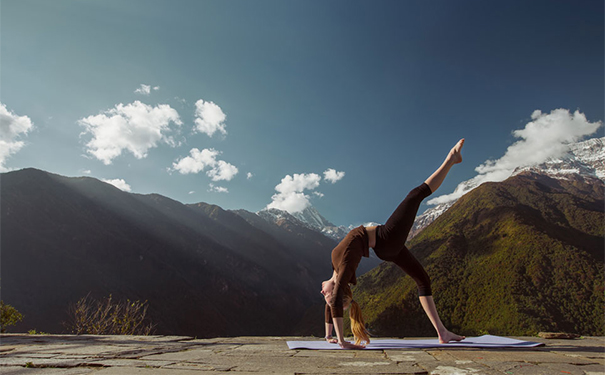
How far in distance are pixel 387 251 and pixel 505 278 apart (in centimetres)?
6718

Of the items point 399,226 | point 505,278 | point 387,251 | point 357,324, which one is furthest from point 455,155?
point 505,278

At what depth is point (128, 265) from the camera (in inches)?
3169

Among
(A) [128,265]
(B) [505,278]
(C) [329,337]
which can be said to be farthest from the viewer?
(A) [128,265]

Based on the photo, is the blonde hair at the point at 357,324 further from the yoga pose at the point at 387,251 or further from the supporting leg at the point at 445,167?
the supporting leg at the point at 445,167

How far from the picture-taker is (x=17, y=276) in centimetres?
6044

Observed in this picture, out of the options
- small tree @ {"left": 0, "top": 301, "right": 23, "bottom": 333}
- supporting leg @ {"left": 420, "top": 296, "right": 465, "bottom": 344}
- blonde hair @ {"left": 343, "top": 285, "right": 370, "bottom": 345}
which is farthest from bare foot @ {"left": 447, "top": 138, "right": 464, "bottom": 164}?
small tree @ {"left": 0, "top": 301, "right": 23, "bottom": 333}

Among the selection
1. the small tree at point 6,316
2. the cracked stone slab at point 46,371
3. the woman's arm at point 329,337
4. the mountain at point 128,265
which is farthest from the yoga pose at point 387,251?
the mountain at point 128,265

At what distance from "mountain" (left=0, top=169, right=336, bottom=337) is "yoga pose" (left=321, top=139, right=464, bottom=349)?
6594 cm

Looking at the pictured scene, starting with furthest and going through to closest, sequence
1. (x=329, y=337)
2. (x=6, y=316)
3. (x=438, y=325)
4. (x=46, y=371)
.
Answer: (x=6, y=316) < (x=329, y=337) < (x=438, y=325) < (x=46, y=371)

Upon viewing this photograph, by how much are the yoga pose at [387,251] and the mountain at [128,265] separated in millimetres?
65936

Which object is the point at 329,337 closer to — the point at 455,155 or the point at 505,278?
the point at 455,155

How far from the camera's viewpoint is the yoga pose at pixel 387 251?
392cm

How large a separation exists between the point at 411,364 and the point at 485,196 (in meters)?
110

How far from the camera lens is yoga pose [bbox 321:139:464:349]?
392cm
